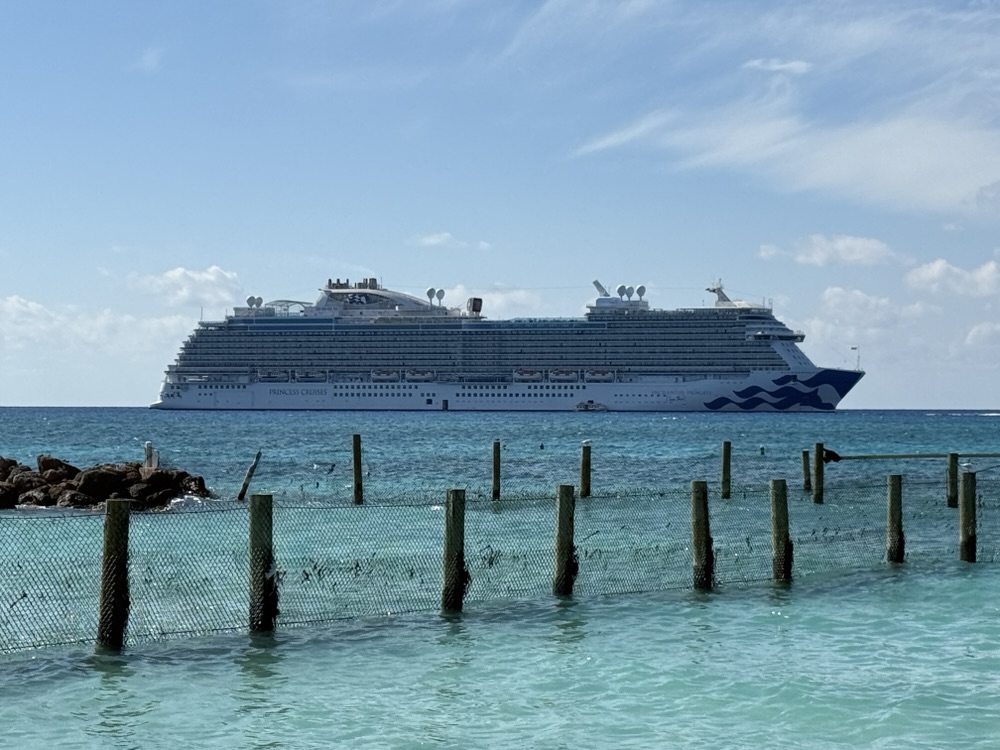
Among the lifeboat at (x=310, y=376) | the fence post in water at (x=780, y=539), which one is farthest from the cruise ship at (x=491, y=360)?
the fence post in water at (x=780, y=539)

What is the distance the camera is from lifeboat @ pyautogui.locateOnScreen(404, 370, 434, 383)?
102 m

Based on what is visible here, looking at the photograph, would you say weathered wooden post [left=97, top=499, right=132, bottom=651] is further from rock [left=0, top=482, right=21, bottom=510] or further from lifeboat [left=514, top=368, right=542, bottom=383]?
lifeboat [left=514, top=368, right=542, bottom=383]

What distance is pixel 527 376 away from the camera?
100m

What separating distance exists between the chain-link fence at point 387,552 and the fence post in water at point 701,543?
373mm

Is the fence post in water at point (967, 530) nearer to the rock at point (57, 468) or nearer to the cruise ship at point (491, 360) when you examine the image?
the rock at point (57, 468)

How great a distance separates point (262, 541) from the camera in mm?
10602

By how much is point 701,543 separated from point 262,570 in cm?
439

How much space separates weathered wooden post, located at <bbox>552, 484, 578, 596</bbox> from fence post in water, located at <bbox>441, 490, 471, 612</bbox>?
37.6 inches

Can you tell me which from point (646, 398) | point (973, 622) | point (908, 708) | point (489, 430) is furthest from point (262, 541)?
point (646, 398)

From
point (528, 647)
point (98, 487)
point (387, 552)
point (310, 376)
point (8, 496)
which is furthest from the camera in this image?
point (310, 376)

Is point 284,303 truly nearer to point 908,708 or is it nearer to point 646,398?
point 646,398

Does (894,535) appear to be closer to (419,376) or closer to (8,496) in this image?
(8,496)

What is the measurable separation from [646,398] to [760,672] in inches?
3502

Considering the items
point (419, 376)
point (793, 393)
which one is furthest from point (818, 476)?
point (419, 376)
